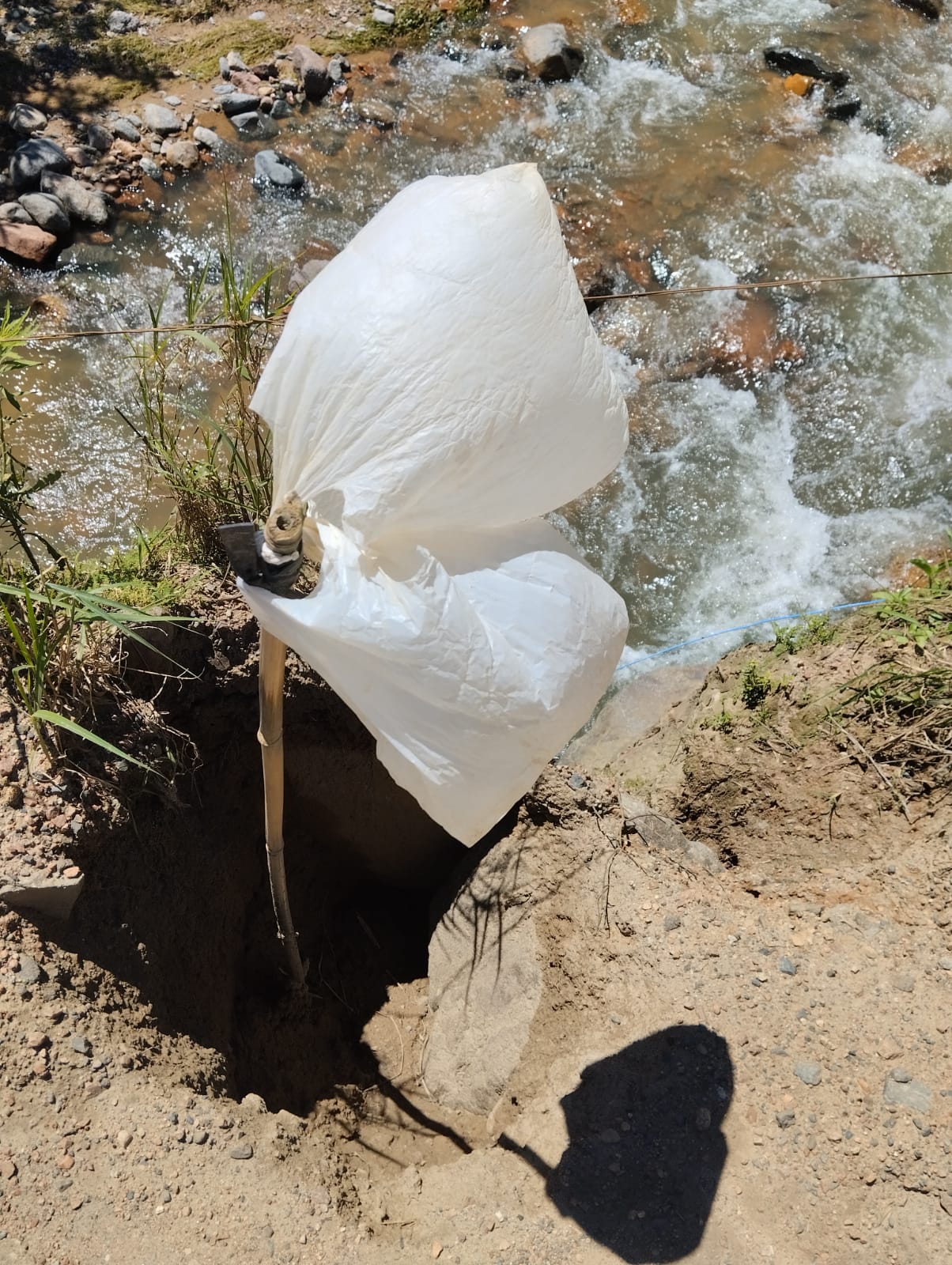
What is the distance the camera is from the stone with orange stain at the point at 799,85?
5.82m

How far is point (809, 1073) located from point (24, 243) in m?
4.84

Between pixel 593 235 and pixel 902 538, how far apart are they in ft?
7.77

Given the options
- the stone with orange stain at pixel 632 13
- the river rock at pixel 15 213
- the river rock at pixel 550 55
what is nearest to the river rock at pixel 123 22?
the river rock at pixel 15 213

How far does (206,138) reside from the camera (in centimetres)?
511

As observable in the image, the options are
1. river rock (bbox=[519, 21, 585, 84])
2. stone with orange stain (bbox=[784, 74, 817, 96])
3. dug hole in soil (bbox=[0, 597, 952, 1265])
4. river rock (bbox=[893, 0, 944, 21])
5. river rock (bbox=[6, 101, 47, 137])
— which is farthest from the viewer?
river rock (bbox=[893, 0, 944, 21])

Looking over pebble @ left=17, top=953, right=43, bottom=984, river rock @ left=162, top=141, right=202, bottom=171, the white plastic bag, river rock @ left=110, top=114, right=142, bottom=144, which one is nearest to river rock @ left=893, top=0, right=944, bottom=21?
river rock @ left=162, top=141, right=202, bottom=171

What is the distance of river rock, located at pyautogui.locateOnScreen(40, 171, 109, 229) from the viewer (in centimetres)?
472

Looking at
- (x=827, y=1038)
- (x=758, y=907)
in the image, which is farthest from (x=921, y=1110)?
(x=758, y=907)

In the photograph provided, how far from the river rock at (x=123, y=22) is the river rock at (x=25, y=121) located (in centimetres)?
91

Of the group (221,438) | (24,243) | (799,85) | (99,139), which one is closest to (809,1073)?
(221,438)

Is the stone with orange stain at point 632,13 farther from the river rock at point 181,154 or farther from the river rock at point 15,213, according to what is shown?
the river rock at point 15,213

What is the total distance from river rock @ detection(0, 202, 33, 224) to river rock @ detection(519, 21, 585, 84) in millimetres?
3138

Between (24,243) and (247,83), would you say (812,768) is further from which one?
(247,83)

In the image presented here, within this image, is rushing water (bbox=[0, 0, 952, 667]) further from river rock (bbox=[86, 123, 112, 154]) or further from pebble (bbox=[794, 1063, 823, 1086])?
pebble (bbox=[794, 1063, 823, 1086])
